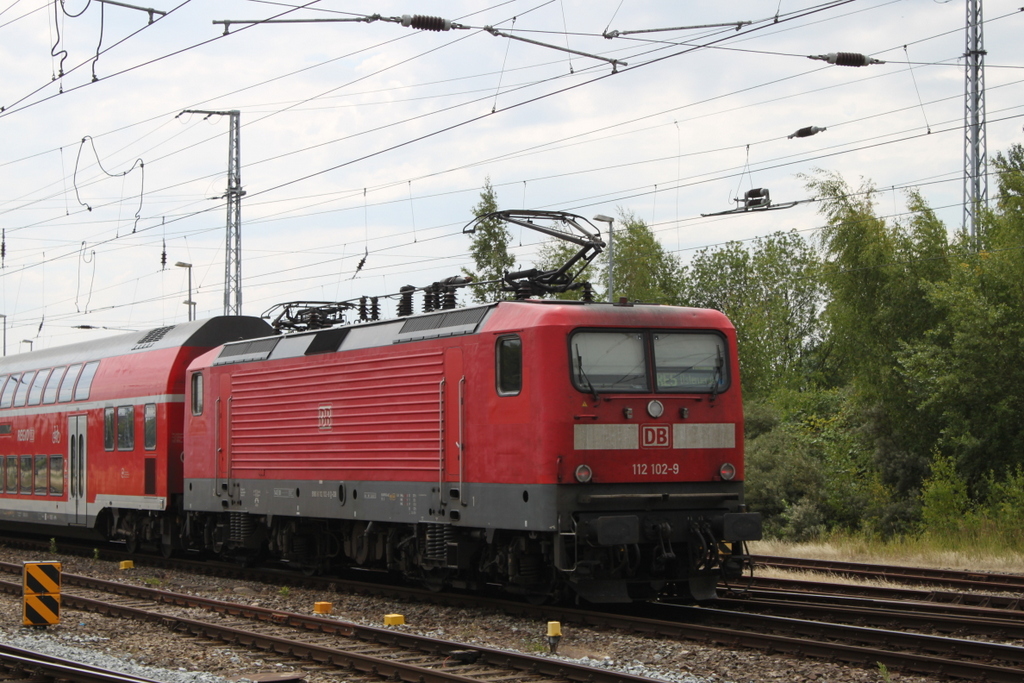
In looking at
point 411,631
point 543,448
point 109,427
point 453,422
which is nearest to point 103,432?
point 109,427

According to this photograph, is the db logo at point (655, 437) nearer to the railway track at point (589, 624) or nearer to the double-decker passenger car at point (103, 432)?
the railway track at point (589, 624)

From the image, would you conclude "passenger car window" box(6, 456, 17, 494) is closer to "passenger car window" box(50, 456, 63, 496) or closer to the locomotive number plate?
"passenger car window" box(50, 456, 63, 496)

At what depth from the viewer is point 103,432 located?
21766 mm

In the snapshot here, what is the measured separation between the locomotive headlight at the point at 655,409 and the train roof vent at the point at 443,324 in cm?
222

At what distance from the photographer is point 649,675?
31.3 feet

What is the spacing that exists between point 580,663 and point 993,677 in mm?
3343

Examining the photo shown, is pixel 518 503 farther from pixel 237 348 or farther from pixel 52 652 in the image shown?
pixel 237 348

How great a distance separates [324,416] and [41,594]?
4519mm

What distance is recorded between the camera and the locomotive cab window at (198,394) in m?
19.1

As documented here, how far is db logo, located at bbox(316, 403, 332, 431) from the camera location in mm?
15906

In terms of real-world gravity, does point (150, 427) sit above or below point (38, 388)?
below

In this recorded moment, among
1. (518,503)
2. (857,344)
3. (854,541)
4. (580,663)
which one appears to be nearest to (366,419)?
(518,503)

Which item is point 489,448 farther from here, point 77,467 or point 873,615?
point 77,467

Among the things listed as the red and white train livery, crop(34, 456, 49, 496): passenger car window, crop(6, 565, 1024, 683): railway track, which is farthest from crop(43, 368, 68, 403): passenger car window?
crop(6, 565, 1024, 683): railway track
